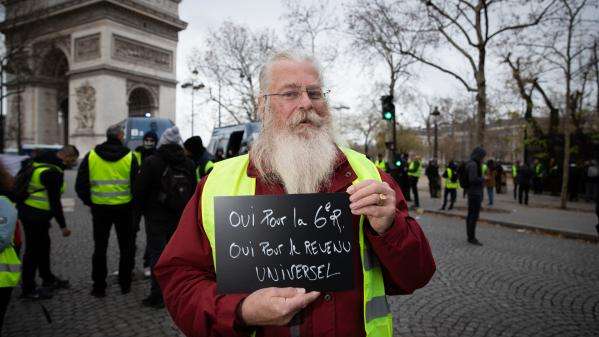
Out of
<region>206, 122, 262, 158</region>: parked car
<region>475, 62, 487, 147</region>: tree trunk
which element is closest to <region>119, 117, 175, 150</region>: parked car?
<region>206, 122, 262, 158</region>: parked car

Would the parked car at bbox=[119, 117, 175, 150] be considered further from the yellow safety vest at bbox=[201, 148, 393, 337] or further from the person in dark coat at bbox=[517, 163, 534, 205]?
the yellow safety vest at bbox=[201, 148, 393, 337]

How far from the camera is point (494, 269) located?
6.28 m

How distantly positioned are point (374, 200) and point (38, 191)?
198 inches

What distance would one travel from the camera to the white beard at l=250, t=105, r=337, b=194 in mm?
1675

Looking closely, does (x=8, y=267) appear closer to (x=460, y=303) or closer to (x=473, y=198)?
(x=460, y=303)

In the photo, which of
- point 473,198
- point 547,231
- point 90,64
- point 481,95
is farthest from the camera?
point 90,64

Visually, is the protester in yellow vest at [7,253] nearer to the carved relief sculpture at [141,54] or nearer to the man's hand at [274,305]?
the man's hand at [274,305]

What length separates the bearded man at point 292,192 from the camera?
1.38 metres

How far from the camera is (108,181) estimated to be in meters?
5.01

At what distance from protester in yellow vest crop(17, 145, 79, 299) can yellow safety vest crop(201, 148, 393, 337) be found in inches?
165

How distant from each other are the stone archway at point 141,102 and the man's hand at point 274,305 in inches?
1299

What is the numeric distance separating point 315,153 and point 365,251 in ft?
1.53

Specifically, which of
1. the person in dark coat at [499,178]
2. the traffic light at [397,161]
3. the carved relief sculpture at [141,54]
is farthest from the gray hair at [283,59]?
the carved relief sculpture at [141,54]

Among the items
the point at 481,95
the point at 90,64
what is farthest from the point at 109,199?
the point at 90,64
